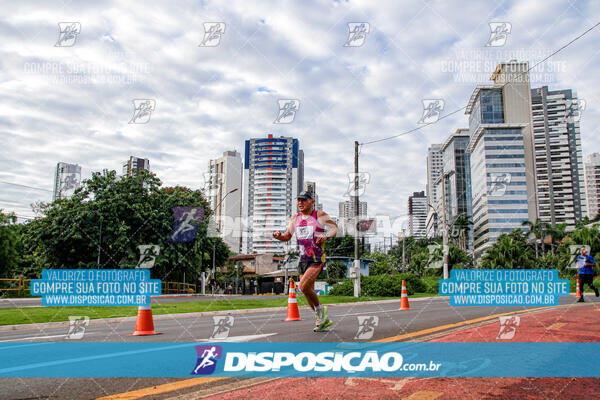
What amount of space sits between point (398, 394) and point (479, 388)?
627mm

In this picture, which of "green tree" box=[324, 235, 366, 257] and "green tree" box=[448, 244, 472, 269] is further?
"green tree" box=[324, 235, 366, 257]

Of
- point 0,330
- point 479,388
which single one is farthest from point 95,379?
point 0,330

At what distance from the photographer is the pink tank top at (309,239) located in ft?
19.8

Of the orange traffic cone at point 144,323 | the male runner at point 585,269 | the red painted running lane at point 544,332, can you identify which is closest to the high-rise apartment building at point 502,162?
the male runner at point 585,269

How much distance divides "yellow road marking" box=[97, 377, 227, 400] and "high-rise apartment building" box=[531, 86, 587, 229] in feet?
629

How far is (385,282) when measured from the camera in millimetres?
25438

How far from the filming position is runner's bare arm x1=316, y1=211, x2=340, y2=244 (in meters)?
5.95

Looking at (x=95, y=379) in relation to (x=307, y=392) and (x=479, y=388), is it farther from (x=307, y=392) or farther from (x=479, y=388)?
(x=479, y=388)

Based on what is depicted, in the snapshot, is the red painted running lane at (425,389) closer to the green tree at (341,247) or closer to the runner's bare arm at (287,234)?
the runner's bare arm at (287,234)

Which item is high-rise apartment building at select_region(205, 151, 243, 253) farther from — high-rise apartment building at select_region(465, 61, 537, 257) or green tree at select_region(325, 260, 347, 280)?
green tree at select_region(325, 260, 347, 280)

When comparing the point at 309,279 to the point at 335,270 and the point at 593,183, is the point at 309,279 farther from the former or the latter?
the point at 593,183

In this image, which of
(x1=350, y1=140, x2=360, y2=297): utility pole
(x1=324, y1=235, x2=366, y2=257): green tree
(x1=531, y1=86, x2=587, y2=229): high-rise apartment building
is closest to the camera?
(x1=350, y1=140, x2=360, y2=297): utility pole

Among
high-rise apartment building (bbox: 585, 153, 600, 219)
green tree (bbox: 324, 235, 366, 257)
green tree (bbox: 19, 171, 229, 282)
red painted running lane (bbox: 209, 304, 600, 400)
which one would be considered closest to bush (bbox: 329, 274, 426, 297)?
green tree (bbox: 19, 171, 229, 282)

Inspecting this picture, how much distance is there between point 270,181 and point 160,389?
179 metres
